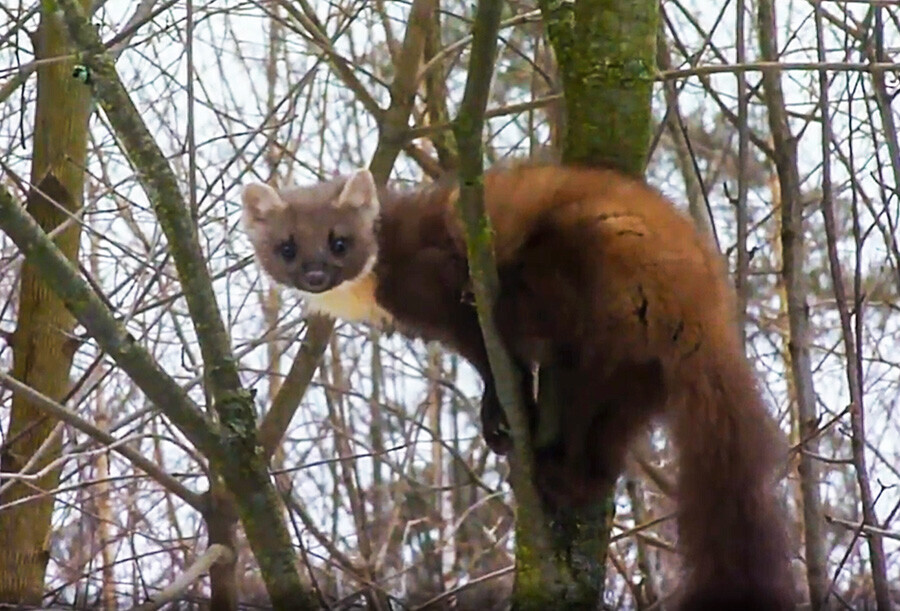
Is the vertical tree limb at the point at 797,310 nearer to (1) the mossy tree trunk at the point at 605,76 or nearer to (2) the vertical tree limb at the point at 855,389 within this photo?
(2) the vertical tree limb at the point at 855,389

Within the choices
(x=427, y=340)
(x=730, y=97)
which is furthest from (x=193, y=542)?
(x=730, y=97)

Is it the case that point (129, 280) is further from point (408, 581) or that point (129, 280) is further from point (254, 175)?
point (408, 581)

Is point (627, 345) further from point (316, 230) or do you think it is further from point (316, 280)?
point (316, 230)

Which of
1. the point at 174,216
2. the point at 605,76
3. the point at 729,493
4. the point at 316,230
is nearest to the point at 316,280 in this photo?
the point at 316,230

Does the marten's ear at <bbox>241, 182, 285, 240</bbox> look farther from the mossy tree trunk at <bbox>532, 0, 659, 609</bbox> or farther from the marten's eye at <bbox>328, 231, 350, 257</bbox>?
the mossy tree trunk at <bbox>532, 0, 659, 609</bbox>

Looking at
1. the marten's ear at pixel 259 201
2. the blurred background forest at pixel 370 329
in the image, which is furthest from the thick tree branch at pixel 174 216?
the marten's ear at pixel 259 201

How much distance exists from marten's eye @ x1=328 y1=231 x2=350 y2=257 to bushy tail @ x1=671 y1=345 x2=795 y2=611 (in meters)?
1.60

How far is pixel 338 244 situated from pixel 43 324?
1.09 metres

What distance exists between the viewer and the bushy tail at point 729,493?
9.76 feet

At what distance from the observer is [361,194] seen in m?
4.38

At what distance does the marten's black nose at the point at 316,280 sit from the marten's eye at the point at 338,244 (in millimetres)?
99

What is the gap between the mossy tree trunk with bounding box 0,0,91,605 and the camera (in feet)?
14.3

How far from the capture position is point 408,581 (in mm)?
4922

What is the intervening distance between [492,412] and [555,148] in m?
1.35
